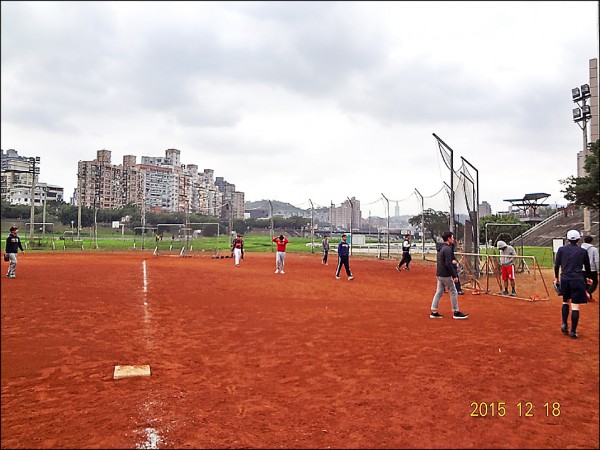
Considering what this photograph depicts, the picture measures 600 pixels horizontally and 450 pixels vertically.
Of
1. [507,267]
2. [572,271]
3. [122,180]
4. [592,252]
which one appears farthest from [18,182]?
[507,267]

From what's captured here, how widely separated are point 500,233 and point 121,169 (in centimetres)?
1171

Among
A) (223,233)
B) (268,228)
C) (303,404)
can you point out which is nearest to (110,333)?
(303,404)

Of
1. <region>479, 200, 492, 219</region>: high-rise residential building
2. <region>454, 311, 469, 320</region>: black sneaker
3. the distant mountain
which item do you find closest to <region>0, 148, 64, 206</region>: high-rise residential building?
<region>454, 311, 469, 320</region>: black sneaker

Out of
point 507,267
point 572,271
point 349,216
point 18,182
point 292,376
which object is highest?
point 349,216

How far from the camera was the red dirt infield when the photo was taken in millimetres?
1709

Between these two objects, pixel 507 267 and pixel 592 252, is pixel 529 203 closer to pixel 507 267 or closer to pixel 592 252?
pixel 592 252

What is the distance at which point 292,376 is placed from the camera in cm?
308

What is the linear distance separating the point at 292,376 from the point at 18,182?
2.19 metres

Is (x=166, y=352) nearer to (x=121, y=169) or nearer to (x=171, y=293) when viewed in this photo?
(x=121, y=169)

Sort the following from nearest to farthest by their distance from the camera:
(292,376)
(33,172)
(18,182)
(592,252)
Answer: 1. (18,182)
2. (33,172)
3. (592,252)
4. (292,376)

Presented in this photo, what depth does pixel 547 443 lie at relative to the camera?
60.2 inches

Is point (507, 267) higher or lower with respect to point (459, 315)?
higher
